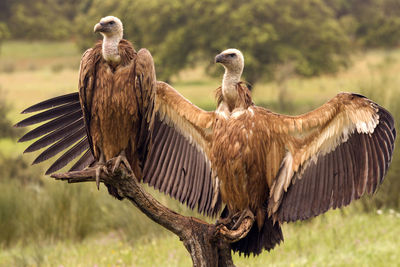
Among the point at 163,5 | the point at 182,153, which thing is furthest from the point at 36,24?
the point at 182,153

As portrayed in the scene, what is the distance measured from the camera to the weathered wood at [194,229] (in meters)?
3.48

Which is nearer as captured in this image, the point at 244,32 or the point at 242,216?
the point at 242,216

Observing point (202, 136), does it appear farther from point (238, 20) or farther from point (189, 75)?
point (189, 75)

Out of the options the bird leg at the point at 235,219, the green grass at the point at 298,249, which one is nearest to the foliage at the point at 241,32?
the green grass at the point at 298,249

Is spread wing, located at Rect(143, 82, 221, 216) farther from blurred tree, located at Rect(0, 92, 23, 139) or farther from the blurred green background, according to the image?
blurred tree, located at Rect(0, 92, 23, 139)

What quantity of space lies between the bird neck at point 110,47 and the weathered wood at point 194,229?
636 mm

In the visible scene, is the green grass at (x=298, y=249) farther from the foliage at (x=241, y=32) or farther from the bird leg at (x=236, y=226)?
the foliage at (x=241, y=32)

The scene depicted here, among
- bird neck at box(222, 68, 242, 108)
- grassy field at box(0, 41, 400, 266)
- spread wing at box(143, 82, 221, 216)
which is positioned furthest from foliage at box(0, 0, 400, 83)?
bird neck at box(222, 68, 242, 108)

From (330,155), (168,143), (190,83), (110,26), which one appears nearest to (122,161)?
(168,143)

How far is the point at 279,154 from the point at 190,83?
37.1 m

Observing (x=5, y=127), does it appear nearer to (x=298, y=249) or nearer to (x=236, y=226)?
(x=298, y=249)

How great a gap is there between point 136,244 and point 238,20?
21.1 meters

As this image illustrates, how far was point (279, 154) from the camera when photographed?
3637 mm

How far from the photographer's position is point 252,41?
26.7m
